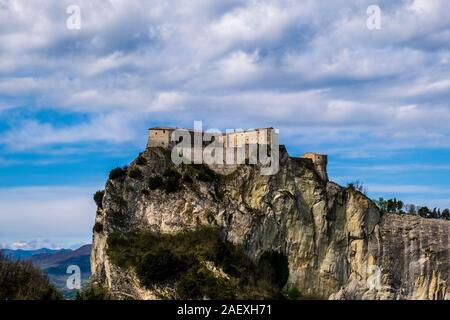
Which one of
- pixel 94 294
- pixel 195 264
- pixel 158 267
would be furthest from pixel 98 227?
pixel 94 294

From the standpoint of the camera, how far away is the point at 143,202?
97500mm

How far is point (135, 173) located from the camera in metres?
97.8

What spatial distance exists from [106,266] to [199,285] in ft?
45.0

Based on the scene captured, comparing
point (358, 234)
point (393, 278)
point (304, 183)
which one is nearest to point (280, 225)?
point (304, 183)

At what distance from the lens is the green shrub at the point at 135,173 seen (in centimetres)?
9781

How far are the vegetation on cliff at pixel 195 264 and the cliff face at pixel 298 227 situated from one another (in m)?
1.45

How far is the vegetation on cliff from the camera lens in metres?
84.6

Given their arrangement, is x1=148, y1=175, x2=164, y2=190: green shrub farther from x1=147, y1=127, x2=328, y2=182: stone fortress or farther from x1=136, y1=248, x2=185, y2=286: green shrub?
x1=136, y1=248, x2=185, y2=286: green shrub

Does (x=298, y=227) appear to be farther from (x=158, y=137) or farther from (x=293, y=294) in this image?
(x=158, y=137)

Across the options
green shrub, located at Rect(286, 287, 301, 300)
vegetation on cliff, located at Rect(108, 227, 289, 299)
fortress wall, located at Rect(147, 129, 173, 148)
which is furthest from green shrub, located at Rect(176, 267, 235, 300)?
fortress wall, located at Rect(147, 129, 173, 148)
